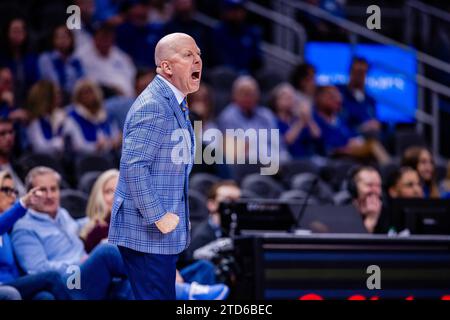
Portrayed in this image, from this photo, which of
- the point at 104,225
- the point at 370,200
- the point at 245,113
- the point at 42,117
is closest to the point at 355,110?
the point at 245,113

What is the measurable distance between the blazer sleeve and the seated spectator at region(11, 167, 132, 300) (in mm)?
1398

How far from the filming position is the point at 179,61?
4.35 m

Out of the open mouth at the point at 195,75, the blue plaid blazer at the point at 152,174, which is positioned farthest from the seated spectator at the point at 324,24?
the blue plaid blazer at the point at 152,174

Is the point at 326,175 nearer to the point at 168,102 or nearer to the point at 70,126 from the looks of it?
the point at 70,126

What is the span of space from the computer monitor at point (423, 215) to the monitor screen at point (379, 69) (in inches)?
177

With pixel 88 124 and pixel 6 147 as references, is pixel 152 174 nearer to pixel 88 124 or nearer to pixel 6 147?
pixel 6 147

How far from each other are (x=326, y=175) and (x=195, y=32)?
7.39ft

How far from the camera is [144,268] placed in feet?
14.1

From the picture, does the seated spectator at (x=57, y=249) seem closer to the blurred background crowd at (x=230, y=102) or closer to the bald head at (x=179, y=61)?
the blurred background crowd at (x=230, y=102)

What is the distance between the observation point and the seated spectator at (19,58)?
910 centimetres

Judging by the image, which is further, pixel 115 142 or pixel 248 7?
pixel 248 7

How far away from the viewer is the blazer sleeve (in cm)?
417

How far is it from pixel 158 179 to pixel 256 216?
2327 millimetres

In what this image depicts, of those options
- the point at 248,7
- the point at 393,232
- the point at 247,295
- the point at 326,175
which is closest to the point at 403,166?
the point at 326,175
